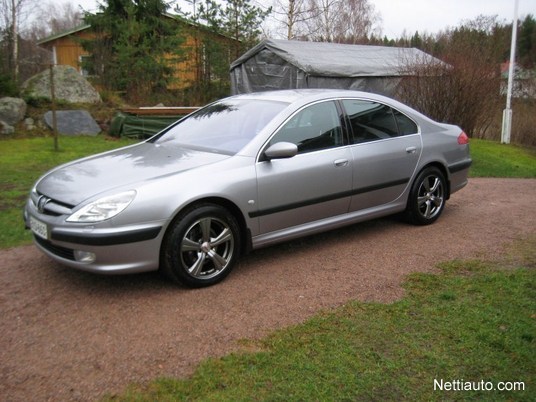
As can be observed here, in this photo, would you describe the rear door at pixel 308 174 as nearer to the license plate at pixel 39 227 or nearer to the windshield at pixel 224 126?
the windshield at pixel 224 126

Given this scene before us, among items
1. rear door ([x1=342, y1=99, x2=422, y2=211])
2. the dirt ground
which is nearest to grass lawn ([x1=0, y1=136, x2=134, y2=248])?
the dirt ground

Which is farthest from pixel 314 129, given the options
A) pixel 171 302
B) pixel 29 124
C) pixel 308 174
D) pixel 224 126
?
pixel 29 124

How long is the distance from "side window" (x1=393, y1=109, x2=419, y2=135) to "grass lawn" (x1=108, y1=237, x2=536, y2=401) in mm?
2239

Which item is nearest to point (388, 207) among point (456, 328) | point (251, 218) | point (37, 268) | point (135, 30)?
point (251, 218)

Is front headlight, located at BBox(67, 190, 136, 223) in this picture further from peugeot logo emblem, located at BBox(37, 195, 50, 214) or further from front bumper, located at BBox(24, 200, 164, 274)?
peugeot logo emblem, located at BBox(37, 195, 50, 214)

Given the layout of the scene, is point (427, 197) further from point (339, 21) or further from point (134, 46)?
point (339, 21)

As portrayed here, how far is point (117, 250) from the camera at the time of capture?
3.76 m

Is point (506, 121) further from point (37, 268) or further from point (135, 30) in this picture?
point (37, 268)

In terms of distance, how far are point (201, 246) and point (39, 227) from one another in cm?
128

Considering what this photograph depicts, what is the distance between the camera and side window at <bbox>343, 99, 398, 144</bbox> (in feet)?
17.4

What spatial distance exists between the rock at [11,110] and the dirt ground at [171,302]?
8.90 m

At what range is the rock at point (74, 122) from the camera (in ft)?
43.1

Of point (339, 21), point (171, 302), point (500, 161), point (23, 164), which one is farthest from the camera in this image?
point (339, 21)

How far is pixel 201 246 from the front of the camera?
4109 millimetres
